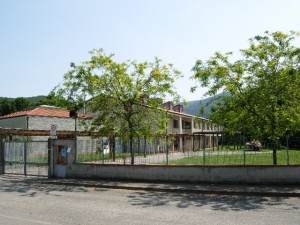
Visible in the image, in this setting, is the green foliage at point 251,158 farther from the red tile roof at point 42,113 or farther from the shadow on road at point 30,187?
the red tile roof at point 42,113

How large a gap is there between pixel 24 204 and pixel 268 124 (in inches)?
386

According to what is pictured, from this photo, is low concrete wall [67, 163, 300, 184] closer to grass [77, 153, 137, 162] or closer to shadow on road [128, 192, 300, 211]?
grass [77, 153, 137, 162]

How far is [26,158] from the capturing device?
806 inches

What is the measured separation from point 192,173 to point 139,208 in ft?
18.4

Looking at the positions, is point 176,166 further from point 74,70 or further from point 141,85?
point 74,70

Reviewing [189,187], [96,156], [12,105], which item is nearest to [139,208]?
[189,187]

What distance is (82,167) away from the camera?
18.2m

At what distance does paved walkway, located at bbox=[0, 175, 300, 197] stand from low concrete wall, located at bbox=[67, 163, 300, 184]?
1.20 ft

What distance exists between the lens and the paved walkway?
1259 centimetres

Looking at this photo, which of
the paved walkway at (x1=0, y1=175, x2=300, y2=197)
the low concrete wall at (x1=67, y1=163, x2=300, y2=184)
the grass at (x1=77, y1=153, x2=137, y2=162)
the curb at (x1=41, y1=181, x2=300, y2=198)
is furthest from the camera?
the grass at (x1=77, y1=153, x2=137, y2=162)

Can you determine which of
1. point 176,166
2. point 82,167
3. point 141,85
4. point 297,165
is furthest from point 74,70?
point 297,165

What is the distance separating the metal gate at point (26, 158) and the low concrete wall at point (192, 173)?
2348 mm

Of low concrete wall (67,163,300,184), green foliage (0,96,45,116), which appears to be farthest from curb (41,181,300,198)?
green foliage (0,96,45,116)

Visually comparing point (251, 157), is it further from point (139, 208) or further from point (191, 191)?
point (139, 208)
